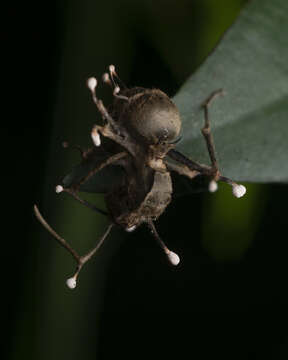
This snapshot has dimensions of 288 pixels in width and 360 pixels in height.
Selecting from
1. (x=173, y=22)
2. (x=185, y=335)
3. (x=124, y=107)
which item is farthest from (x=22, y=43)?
(x=185, y=335)

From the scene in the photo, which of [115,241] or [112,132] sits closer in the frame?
[112,132]

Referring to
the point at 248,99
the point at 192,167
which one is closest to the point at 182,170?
the point at 192,167

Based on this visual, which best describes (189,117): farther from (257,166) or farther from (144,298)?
(144,298)

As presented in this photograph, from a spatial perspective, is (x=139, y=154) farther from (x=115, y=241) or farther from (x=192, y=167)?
(x=115, y=241)

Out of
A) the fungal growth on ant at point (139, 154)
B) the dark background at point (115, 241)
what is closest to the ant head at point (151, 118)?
the fungal growth on ant at point (139, 154)

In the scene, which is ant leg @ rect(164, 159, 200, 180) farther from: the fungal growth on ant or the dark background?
the dark background

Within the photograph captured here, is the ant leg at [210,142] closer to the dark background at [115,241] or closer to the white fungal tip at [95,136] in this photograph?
the white fungal tip at [95,136]
